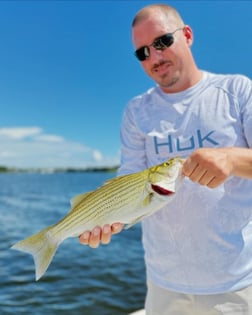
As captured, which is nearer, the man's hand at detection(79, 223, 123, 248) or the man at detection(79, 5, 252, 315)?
the man at detection(79, 5, 252, 315)

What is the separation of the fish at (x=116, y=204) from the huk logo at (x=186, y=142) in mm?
320

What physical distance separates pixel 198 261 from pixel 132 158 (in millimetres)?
920

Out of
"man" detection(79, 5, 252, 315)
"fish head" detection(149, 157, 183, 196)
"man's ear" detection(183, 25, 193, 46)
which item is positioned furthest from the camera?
"man's ear" detection(183, 25, 193, 46)

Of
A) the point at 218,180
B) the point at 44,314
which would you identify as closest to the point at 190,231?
the point at 218,180

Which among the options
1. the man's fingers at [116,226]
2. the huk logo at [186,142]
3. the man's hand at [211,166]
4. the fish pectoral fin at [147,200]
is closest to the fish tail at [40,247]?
the man's fingers at [116,226]

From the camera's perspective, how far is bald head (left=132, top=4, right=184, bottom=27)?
3.04 meters

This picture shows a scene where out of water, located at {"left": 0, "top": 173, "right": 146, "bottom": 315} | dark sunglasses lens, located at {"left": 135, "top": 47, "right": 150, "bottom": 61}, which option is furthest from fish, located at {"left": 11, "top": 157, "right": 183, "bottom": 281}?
water, located at {"left": 0, "top": 173, "right": 146, "bottom": 315}

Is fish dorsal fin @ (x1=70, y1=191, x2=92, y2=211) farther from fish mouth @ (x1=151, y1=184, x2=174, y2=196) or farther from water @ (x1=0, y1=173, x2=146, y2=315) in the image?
water @ (x1=0, y1=173, x2=146, y2=315)

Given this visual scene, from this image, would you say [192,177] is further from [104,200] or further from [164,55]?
[164,55]

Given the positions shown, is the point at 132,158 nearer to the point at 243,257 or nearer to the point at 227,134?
the point at 227,134

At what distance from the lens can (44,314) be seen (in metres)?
8.26

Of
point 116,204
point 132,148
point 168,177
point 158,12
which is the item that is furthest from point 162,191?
point 158,12

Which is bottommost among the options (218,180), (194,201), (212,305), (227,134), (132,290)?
(132,290)

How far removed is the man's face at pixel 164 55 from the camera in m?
2.99
